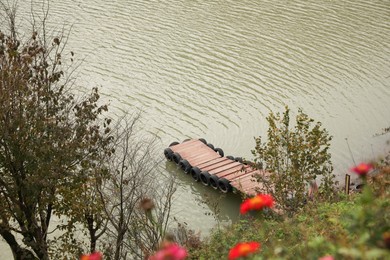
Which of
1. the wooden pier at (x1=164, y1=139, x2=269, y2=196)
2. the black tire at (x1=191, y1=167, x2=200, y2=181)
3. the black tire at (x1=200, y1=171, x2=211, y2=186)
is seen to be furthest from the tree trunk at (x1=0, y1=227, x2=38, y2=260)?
the black tire at (x1=191, y1=167, x2=200, y2=181)

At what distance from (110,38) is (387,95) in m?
18.2

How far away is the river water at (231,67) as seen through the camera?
3125 cm

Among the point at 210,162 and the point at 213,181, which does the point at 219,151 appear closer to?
the point at 210,162

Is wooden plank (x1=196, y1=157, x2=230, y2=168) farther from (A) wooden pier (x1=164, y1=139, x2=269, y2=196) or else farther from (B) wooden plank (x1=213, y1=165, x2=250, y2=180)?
(B) wooden plank (x1=213, y1=165, x2=250, y2=180)

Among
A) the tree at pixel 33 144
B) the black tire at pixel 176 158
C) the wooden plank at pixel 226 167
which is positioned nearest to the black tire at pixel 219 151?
the wooden plank at pixel 226 167

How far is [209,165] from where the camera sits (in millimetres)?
28984

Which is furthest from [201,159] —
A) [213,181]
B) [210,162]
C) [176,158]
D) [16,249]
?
[16,249]

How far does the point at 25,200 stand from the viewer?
17000mm

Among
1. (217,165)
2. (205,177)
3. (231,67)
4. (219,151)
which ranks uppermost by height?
(231,67)

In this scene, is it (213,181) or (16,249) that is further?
(213,181)

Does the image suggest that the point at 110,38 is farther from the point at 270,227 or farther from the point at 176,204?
the point at 270,227

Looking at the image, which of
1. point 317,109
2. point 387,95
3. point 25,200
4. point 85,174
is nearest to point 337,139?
point 317,109

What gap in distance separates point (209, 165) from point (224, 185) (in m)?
1.83

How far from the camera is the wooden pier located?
2744 cm
